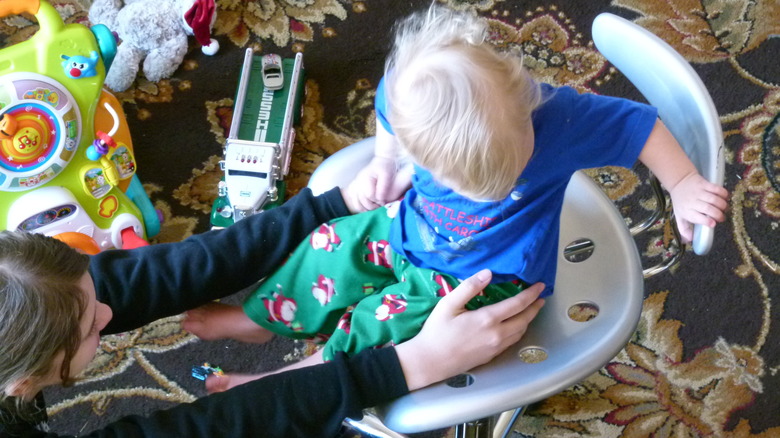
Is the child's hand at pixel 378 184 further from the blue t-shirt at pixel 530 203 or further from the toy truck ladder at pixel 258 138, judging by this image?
the toy truck ladder at pixel 258 138

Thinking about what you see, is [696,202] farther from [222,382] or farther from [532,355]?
[222,382]

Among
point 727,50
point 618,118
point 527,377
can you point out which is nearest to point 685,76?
point 618,118

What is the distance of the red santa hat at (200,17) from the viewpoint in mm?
1406

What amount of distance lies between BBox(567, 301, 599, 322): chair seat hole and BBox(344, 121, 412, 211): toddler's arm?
0.23 metres

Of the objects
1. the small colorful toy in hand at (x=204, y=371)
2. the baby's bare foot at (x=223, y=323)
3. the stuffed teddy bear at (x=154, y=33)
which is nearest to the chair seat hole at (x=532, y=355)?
the baby's bare foot at (x=223, y=323)

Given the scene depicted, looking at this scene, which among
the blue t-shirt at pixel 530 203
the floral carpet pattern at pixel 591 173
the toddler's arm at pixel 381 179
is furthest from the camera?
the floral carpet pattern at pixel 591 173

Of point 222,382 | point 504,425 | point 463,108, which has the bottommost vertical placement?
point 504,425

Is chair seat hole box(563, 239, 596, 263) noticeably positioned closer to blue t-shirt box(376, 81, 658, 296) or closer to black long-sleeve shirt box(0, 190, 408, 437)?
blue t-shirt box(376, 81, 658, 296)

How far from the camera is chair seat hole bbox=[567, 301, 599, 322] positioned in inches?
32.8

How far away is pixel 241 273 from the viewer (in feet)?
2.80

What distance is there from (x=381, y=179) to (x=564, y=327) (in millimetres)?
253

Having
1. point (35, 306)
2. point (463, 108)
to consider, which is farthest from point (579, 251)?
point (35, 306)

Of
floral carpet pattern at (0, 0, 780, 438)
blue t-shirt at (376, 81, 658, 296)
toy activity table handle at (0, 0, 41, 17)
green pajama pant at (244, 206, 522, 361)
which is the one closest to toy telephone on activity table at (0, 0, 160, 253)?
toy activity table handle at (0, 0, 41, 17)

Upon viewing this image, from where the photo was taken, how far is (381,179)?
0.87m
